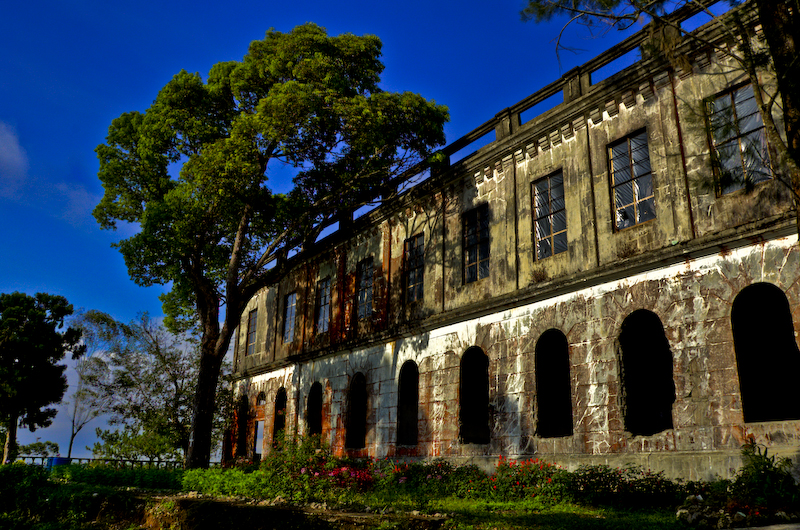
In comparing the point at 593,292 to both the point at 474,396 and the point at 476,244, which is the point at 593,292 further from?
the point at 474,396

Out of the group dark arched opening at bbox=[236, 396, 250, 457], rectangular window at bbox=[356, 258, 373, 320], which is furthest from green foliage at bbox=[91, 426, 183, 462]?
rectangular window at bbox=[356, 258, 373, 320]

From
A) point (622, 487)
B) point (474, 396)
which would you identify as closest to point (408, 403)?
point (474, 396)

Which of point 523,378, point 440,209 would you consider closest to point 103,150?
point 440,209

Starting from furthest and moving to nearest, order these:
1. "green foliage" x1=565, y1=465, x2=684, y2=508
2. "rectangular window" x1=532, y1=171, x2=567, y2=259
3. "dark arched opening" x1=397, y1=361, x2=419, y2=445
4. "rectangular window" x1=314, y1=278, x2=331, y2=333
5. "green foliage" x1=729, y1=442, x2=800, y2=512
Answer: "rectangular window" x1=314, y1=278, x2=331, y2=333 → "dark arched opening" x1=397, y1=361, x2=419, y2=445 → "rectangular window" x1=532, y1=171, x2=567, y2=259 → "green foliage" x1=565, y1=465, x2=684, y2=508 → "green foliage" x1=729, y1=442, x2=800, y2=512

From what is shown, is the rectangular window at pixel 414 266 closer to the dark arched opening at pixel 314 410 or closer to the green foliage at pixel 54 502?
the dark arched opening at pixel 314 410

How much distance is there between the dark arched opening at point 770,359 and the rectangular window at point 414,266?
797 cm

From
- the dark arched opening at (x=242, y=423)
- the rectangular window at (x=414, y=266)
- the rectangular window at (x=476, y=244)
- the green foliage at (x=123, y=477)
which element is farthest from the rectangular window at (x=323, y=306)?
the rectangular window at (x=476, y=244)

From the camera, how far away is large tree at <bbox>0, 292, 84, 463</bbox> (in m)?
29.0

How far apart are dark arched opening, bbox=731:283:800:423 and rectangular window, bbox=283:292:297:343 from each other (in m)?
15.6

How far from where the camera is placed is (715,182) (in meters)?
7.14

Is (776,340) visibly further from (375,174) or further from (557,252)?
(375,174)

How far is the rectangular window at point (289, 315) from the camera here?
23080mm

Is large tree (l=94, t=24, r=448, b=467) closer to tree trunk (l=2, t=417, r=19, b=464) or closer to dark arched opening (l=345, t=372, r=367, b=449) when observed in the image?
dark arched opening (l=345, t=372, r=367, b=449)

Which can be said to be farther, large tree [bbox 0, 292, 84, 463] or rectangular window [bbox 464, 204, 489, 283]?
large tree [bbox 0, 292, 84, 463]
